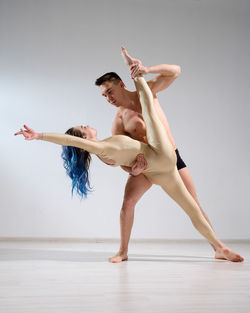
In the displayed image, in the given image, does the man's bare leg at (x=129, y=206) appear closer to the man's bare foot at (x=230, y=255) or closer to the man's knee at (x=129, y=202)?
the man's knee at (x=129, y=202)

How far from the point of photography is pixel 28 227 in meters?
4.61

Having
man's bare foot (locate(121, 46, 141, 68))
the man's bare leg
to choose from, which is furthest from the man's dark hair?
the man's bare leg

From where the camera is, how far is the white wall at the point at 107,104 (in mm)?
4691

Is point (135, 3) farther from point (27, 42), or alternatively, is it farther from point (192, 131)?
point (192, 131)

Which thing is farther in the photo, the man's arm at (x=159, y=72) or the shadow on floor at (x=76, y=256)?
the shadow on floor at (x=76, y=256)

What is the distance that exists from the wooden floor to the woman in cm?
38

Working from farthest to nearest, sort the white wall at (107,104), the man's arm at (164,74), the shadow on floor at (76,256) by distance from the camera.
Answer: the white wall at (107,104)
the shadow on floor at (76,256)
the man's arm at (164,74)

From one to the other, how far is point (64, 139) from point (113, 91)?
2.37 ft

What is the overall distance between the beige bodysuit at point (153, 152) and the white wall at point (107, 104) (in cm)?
185

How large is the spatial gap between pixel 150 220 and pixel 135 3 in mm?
2621

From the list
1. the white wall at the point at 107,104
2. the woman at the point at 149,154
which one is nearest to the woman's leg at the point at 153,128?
the woman at the point at 149,154

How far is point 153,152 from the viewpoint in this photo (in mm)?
2881

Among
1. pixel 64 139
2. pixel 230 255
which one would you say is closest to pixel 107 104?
pixel 64 139

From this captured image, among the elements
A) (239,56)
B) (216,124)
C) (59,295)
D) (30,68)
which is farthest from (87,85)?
(59,295)
